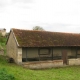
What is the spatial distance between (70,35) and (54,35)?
3595mm

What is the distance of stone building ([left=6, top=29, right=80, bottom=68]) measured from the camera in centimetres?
2232

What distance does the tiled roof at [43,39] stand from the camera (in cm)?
2283

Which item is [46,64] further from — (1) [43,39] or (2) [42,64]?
(1) [43,39]

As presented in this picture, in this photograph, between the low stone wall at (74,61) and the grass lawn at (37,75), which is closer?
the grass lawn at (37,75)

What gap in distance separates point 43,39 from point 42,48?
4.38ft

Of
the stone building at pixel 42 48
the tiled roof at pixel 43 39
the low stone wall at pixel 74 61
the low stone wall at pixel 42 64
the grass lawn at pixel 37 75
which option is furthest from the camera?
the low stone wall at pixel 74 61

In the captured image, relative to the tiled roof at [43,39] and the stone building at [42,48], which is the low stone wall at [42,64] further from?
the tiled roof at [43,39]

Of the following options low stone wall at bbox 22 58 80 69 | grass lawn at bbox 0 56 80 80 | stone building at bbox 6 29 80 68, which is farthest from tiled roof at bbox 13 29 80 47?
grass lawn at bbox 0 56 80 80

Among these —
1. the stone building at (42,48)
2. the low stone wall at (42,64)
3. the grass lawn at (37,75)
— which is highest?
the stone building at (42,48)

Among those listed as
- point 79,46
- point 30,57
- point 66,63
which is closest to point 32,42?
point 30,57

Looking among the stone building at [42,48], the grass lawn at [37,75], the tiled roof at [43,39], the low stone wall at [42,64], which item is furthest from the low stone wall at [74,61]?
the grass lawn at [37,75]

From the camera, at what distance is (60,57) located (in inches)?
1051

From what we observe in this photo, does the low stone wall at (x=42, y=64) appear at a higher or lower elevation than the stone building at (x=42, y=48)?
lower

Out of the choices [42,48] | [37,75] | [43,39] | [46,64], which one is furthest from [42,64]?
[37,75]
